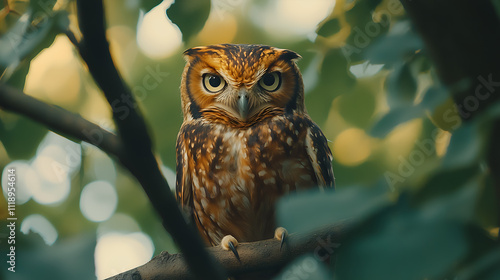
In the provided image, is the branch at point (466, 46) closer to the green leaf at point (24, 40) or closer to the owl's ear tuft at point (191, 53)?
the green leaf at point (24, 40)

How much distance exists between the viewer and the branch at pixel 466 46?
3.33ft

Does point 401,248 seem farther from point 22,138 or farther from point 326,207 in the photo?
point 22,138

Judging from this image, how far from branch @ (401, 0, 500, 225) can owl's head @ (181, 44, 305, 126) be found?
86cm

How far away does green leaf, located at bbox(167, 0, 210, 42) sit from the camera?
1320 mm

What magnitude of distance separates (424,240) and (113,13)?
1608 millimetres

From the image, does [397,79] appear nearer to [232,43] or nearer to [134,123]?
[134,123]

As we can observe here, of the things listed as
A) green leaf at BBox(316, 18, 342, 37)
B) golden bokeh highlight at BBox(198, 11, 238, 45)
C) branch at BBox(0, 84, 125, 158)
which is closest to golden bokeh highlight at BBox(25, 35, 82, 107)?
golden bokeh highlight at BBox(198, 11, 238, 45)

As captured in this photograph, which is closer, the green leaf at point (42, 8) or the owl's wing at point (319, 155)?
the green leaf at point (42, 8)

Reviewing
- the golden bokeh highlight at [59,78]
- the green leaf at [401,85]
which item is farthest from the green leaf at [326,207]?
the golden bokeh highlight at [59,78]

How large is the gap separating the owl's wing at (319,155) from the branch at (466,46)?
935 millimetres

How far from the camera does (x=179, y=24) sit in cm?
133

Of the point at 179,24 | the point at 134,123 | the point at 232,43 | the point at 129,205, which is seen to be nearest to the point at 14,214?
the point at 129,205

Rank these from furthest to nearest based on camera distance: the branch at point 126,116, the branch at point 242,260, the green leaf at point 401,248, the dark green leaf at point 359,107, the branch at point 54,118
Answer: the dark green leaf at point 359,107 < the branch at point 242,260 < the branch at point 54,118 < the branch at point 126,116 < the green leaf at point 401,248

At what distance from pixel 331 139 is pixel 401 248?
1563 mm
